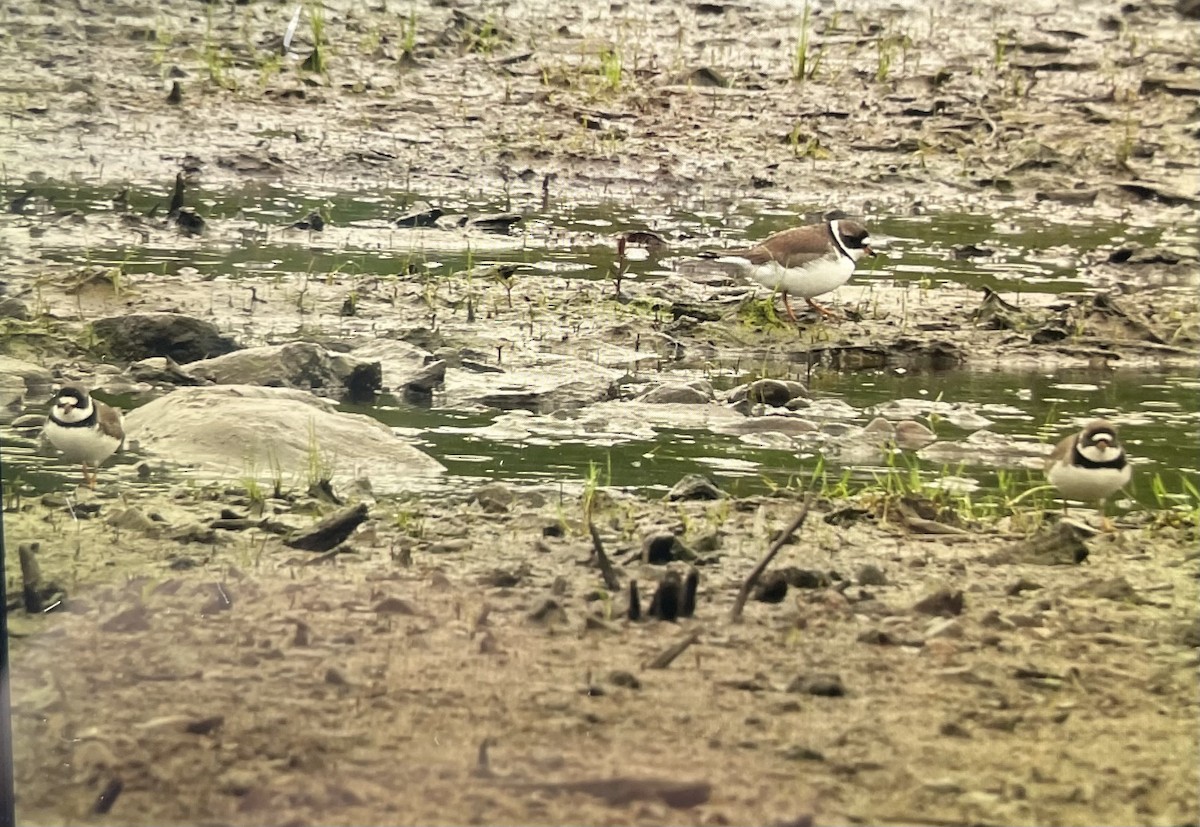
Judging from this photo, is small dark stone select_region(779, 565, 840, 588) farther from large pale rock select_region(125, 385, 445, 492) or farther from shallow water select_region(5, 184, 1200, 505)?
large pale rock select_region(125, 385, 445, 492)

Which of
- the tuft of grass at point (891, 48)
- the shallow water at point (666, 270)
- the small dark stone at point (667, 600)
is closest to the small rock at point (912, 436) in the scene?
the shallow water at point (666, 270)

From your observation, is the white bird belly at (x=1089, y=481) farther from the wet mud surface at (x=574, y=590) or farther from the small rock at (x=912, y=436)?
the small rock at (x=912, y=436)

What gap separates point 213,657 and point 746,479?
1.98 metres

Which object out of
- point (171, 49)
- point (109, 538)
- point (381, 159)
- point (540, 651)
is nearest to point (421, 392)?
point (109, 538)

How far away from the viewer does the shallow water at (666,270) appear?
561 cm

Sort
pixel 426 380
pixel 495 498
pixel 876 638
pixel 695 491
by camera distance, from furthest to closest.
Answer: pixel 426 380 → pixel 695 491 → pixel 495 498 → pixel 876 638

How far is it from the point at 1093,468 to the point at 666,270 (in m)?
3.36

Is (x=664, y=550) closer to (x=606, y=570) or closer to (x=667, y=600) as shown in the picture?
(x=606, y=570)

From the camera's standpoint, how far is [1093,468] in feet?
16.9

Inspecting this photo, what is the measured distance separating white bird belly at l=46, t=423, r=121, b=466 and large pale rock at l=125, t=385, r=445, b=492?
222 millimetres

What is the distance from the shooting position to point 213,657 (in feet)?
12.9

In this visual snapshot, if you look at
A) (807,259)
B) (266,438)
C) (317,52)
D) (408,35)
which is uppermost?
(408,35)

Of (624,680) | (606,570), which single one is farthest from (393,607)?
(624,680)

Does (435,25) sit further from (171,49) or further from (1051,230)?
(1051,230)
